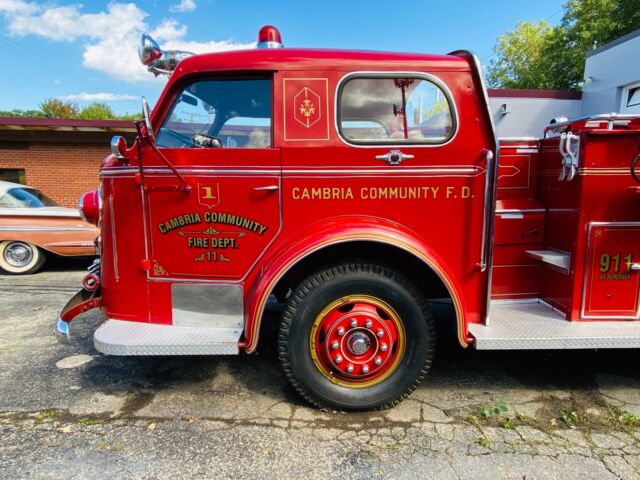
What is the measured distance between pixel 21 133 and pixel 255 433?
37.7ft

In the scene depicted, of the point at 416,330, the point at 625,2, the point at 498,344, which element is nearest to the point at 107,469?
the point at 416,330

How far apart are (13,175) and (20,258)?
18.0 feet

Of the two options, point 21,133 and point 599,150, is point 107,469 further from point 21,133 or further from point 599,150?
point 21,133

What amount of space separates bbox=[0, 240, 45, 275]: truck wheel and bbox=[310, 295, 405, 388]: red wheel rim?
21.5ft

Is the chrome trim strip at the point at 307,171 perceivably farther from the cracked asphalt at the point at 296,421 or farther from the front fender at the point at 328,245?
the cracked asphalt at the point at 296,421

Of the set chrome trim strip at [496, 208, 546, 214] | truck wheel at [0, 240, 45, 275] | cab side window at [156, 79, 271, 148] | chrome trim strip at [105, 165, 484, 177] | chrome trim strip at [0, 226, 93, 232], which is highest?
cab side window at [156, 79, 271, 148]

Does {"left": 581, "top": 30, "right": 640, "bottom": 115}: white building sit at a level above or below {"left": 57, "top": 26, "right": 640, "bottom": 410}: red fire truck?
above

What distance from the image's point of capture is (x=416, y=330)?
2652 mm

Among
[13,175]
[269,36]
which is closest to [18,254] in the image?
[13,175]

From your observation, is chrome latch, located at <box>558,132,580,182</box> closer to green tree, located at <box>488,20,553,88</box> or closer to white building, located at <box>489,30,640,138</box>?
white building, located at <box>489,30,640,138</box>

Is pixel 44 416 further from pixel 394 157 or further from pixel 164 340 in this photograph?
pixel 394 157

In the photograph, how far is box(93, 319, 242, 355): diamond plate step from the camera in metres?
2.56

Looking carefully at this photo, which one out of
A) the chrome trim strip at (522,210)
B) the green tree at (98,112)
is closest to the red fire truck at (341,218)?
the chrome trim strip at (522,210)

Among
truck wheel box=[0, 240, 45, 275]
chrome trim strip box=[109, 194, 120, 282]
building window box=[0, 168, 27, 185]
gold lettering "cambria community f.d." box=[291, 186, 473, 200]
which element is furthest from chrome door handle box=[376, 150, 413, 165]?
building window box=[0, 168, 27, 185]
